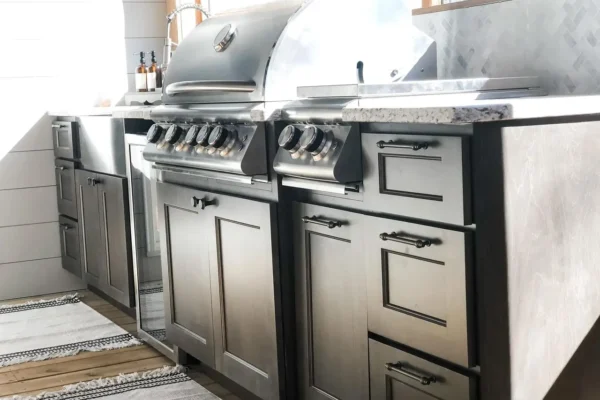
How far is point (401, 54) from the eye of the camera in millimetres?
2467

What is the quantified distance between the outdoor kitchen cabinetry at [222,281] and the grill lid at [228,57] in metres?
0.31

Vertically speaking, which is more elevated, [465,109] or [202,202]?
[465,109]

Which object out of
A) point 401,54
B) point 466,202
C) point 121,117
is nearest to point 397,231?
point 466,202

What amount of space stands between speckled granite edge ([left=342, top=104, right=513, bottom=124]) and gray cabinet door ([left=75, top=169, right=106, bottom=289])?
7.51ft

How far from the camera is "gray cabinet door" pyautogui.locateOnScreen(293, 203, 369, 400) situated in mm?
1982

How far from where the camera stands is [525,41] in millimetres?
2381

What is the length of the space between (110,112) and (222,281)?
1.40m

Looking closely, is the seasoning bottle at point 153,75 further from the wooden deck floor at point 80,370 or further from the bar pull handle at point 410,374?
the bar pull handle at point 410,374

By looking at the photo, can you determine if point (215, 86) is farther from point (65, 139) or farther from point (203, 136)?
point (65, 139)

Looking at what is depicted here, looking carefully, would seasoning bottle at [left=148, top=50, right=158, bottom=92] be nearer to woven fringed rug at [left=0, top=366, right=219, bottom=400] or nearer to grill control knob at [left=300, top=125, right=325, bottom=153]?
woven fringed rug at [left=0, top=366, right=219, bottom=400]

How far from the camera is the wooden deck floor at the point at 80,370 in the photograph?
298 centimetres

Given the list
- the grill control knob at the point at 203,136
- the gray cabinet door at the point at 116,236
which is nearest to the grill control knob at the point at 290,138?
the grill control knob at the point at 203,136

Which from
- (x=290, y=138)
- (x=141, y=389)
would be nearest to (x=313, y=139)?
(x=290, y=138)

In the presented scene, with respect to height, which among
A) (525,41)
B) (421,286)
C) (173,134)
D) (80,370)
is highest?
(525,41)
